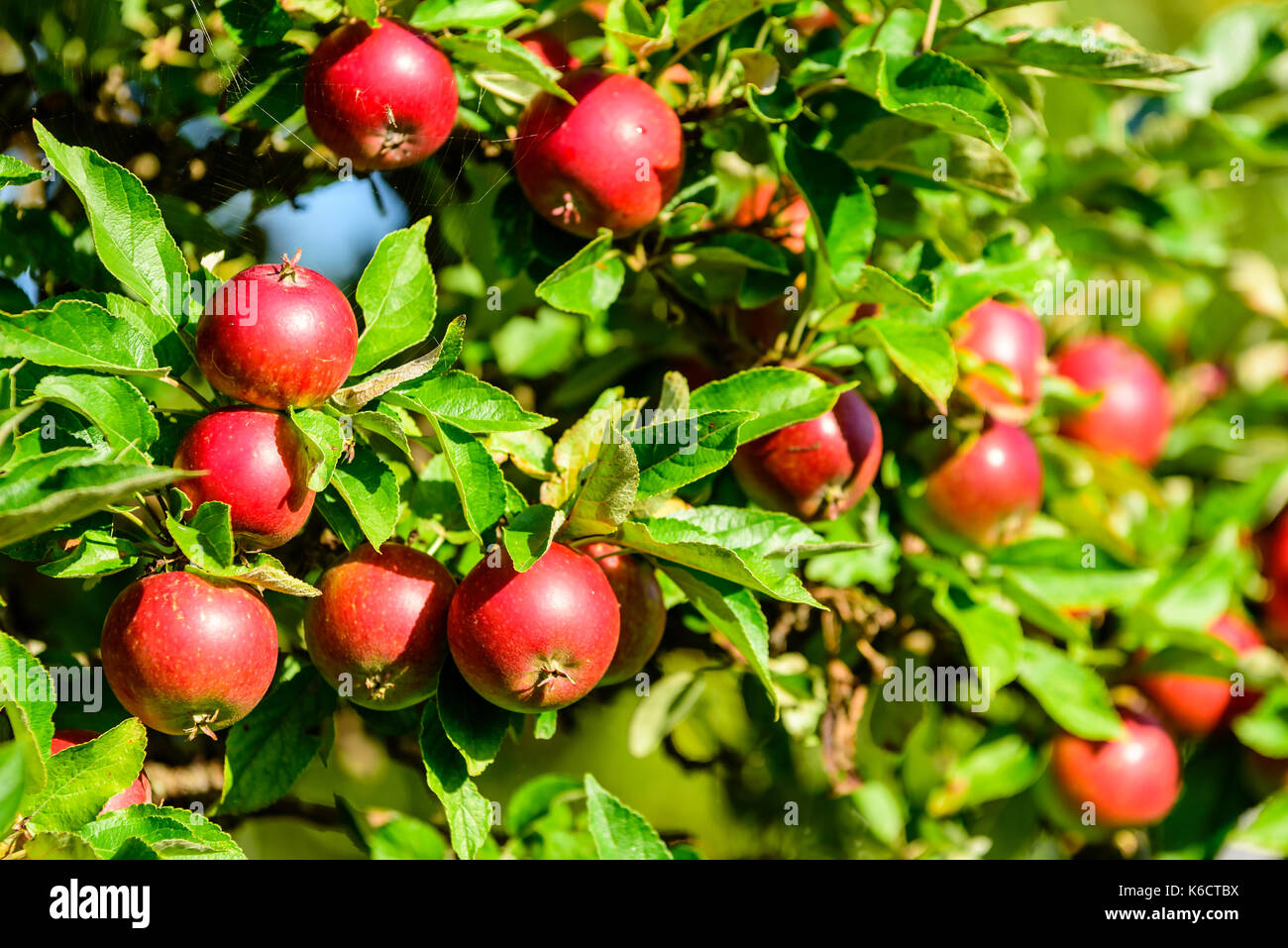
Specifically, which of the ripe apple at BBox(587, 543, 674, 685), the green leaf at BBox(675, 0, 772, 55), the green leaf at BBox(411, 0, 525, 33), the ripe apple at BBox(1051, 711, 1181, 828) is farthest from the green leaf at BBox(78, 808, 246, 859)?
the ripe apple at BBox(1051, 711, 1181, 828)

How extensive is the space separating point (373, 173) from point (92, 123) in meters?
0.26

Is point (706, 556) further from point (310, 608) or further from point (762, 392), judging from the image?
point (310, 608)

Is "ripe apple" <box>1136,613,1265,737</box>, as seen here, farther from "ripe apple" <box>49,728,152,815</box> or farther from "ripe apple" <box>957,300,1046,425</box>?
"ripe apple" <box>49,728,152,815</box>

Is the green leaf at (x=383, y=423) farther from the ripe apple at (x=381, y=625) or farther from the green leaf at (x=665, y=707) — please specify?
the green leaf at (x=665, y=707)

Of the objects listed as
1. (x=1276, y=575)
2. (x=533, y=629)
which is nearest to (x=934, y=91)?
(x=533, y=629)

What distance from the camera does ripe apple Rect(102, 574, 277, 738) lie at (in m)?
0.86

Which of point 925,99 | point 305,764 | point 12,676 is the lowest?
point 305,764

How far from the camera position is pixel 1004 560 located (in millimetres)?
1519

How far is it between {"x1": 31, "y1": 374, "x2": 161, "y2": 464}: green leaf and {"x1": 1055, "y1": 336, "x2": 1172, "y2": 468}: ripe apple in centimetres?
132

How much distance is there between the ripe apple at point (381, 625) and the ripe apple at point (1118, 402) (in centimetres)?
111

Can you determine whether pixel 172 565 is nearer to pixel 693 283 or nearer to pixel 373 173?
pixel 373 173

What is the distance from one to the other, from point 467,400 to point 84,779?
42 cm

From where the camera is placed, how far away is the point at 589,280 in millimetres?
1167
